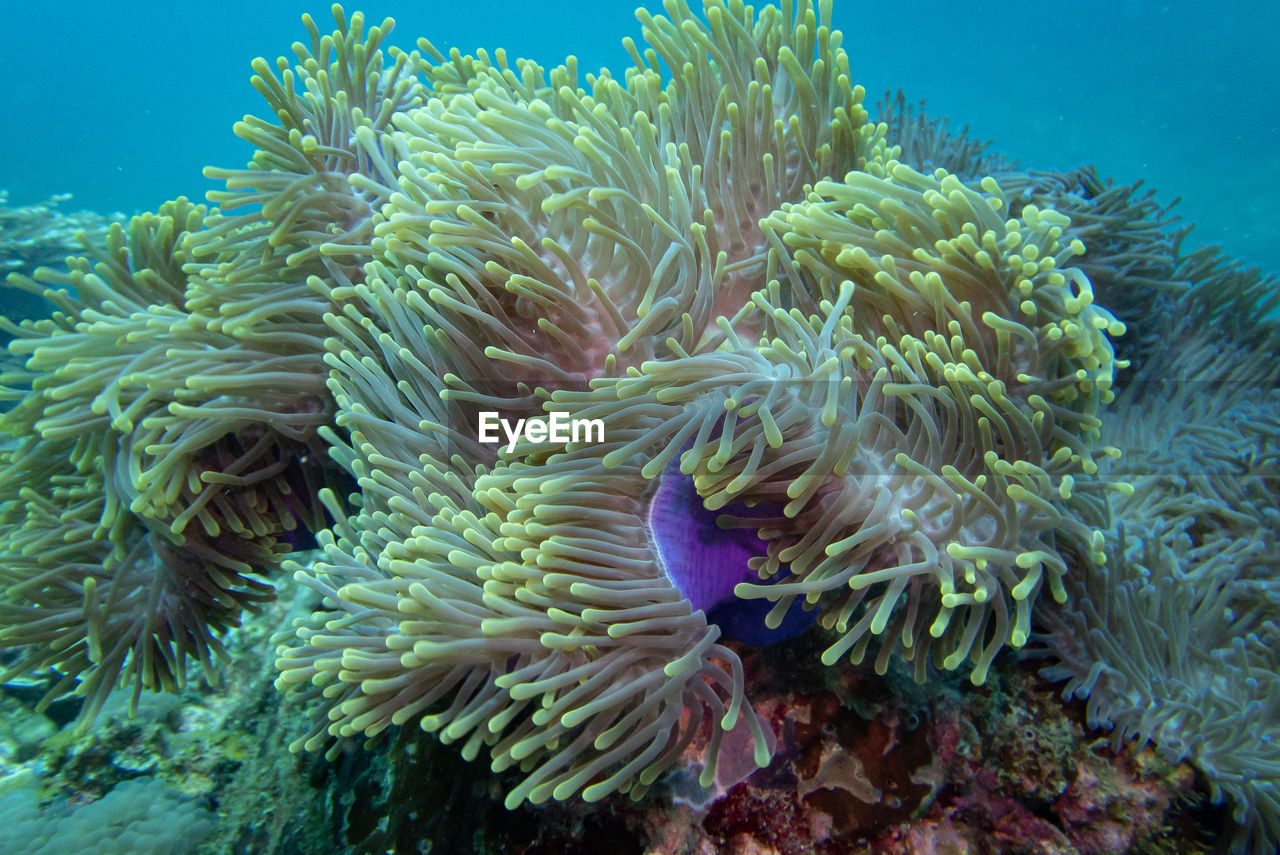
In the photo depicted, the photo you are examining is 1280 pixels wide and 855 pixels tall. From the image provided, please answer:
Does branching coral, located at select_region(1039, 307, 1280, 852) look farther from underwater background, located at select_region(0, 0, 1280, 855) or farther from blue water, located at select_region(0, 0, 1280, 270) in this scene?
blue water, located at select_region(0, 0, 1280, 270)

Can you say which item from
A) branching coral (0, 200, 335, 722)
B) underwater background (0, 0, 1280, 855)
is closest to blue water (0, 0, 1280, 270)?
underwater background (0, 0, 1280, 855)

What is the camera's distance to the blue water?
3634 cm

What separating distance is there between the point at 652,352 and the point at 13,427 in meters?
2.16

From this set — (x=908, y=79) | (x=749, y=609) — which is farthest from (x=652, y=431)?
(x=908, y=79)

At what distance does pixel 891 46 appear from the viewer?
59750 millimetres

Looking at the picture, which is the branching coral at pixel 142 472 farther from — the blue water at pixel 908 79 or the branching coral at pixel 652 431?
the blue water at pixel 908 79

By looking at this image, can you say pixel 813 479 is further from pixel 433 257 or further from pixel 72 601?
pixel 72 601

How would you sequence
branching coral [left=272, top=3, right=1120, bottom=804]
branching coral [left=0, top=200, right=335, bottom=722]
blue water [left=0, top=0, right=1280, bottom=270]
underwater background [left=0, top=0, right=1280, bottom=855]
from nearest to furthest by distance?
branching coral [left=272, top=3, right=1120, bottom=804], underwater background [left=0, top=0, right=1280, bottom=855], branching coral [left=0, top=200, right=335, bottom=722], blue water [left=0, top=0, right=1280, bottom=270]

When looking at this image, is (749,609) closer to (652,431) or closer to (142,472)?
(652,431)

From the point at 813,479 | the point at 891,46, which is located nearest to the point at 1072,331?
the point at 813,479

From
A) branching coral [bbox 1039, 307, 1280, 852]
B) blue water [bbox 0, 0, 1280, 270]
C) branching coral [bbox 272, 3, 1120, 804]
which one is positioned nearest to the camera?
branching coral [bbox 272, 3, 1120, 804]

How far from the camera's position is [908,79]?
56781 millimetres

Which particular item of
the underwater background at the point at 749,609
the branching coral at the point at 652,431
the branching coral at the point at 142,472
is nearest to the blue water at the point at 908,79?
the underwater background at the point at 749,609

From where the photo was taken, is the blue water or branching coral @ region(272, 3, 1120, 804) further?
the blue water
